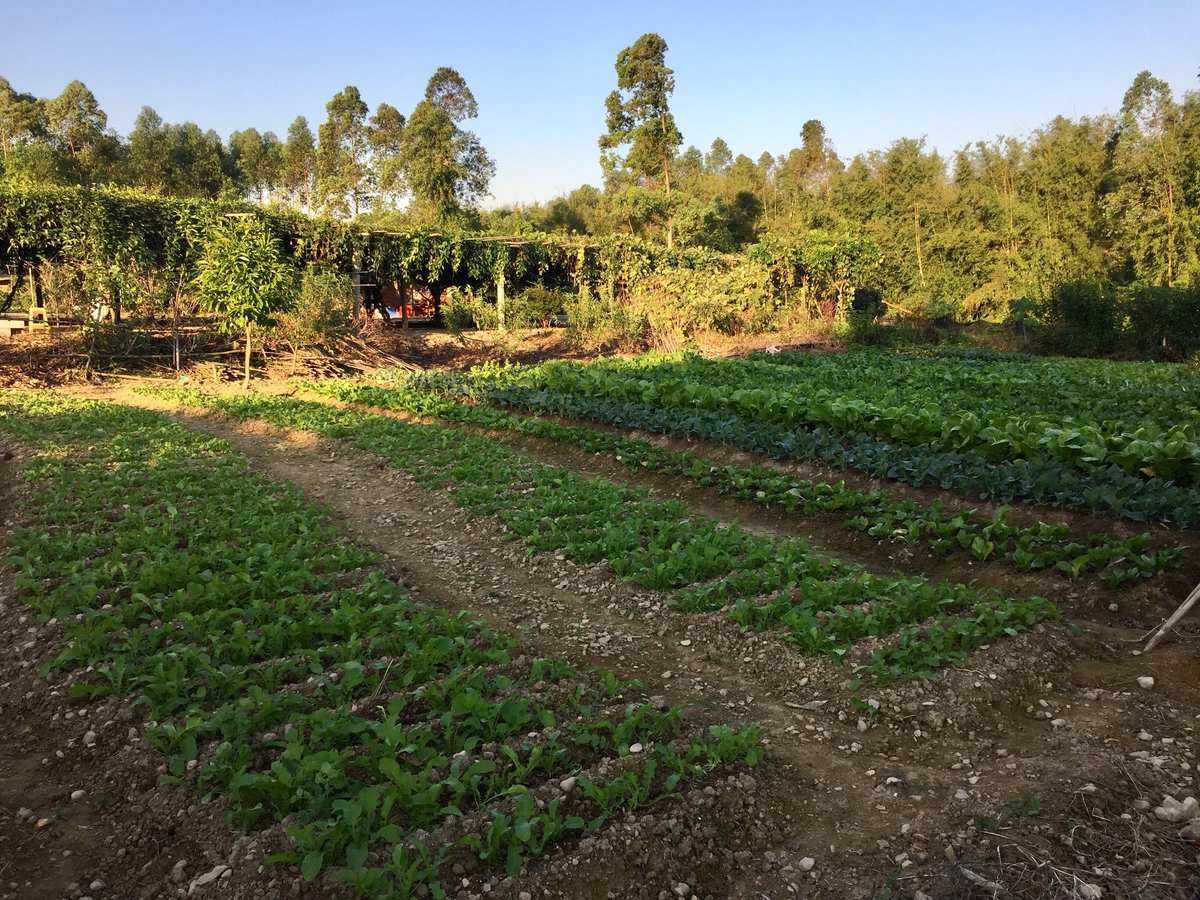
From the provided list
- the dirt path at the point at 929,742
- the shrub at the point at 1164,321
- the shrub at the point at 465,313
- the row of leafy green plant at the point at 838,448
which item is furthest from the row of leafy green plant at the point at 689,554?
the shrub at the point at 1164,321

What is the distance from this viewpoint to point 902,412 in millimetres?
7730

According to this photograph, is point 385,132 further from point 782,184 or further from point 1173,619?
point 1173,619

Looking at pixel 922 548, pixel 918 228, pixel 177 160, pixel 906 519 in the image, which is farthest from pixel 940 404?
pixel 177 160

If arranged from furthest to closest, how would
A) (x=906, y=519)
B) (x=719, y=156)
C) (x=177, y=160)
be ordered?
(x=719, y=156) → (x=177, y=160) → (x=906, y=519)

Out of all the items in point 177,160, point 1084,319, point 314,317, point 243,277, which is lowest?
point 1084,319

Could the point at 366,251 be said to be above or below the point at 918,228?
below

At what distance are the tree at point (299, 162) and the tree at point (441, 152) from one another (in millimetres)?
16842

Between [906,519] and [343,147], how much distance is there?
5238cm

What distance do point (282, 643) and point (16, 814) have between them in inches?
50.1

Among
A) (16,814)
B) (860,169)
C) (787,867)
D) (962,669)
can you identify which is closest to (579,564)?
(962,669)

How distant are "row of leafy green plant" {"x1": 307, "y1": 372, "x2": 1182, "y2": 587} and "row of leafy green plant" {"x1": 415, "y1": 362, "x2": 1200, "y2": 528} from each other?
1.02ft

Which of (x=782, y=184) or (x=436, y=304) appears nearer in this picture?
(x=436, y=304)

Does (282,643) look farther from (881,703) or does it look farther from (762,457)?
(762,457)

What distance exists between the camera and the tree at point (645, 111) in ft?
129
